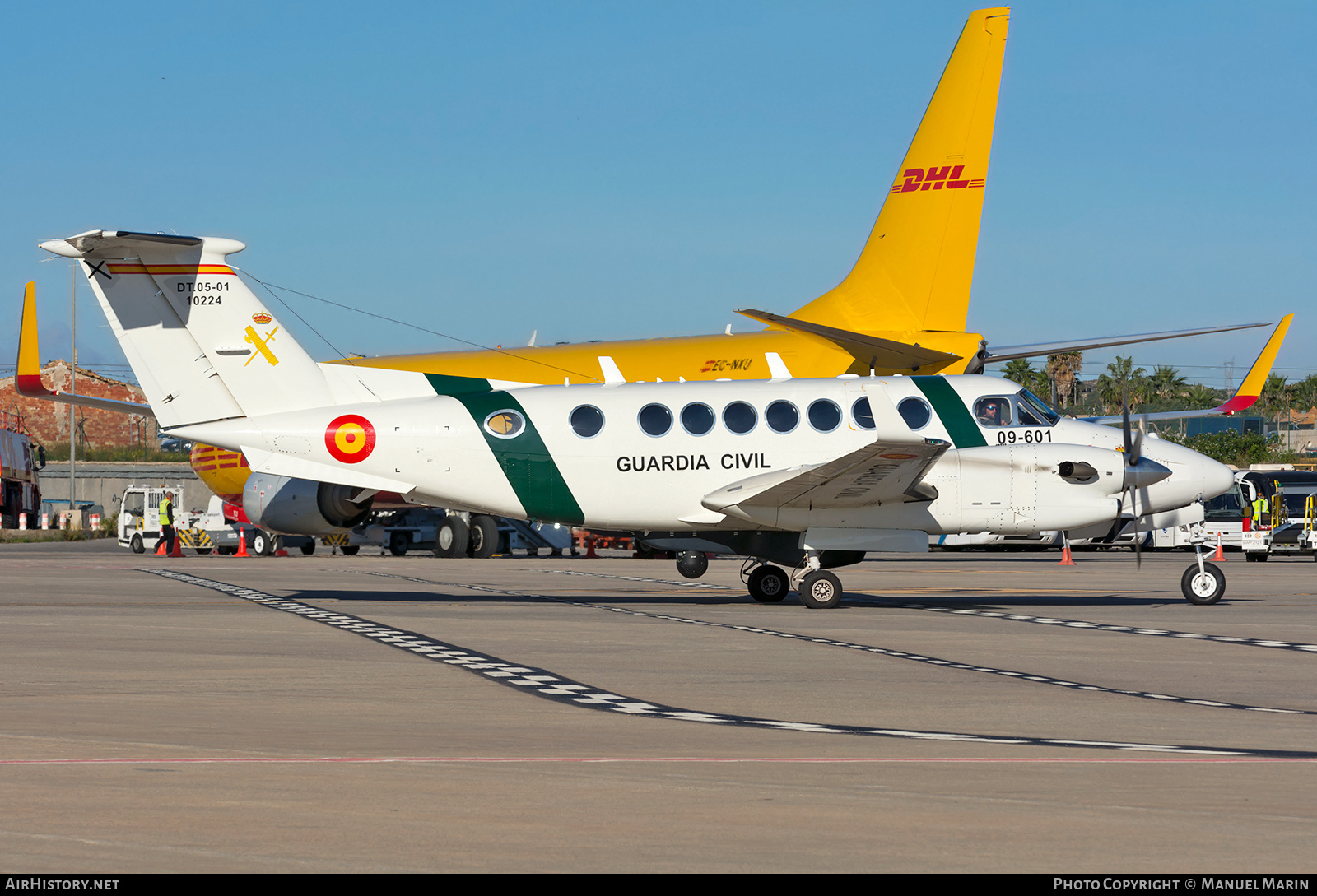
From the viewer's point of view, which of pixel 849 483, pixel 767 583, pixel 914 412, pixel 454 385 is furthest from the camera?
pixel 454 385

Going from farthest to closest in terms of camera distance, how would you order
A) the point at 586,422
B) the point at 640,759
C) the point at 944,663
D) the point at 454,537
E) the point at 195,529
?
the point at 195,529 < the point at 454,537 < the point at 586,422 < the point at 944,663 < the point at 640,759

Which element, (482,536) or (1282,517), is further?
(1282,517)

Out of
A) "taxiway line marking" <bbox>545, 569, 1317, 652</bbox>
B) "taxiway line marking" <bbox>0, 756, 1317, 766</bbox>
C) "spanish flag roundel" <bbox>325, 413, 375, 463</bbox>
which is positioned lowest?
"taxiway line marking" <bbox>545, 569, 1317, 652</bbox>

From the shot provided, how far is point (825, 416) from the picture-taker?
18516 millimetres

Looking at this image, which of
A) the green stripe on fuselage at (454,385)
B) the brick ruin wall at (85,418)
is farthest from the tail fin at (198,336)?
the brick ruin wall at (85,418)

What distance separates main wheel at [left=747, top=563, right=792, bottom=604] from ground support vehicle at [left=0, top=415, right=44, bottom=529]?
5075 cm

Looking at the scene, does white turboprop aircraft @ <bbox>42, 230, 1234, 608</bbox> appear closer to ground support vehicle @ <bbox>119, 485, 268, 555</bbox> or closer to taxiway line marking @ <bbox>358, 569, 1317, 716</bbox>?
taxiway line marking @ <bbox>358, 569, 1317, 716</bbox>

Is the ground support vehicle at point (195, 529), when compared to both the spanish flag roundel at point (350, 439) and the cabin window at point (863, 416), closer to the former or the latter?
the spanish flag roundel at point (350, 439)

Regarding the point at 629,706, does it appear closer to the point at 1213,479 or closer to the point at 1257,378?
the point at 1213,479

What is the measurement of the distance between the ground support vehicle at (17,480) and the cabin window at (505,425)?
49.0m

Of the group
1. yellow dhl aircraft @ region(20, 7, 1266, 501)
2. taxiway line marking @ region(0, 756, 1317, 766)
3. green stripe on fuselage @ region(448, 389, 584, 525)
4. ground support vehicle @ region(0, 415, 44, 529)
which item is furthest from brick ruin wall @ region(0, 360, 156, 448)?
taxiway line marking @ region(0, 756, 1317, 766)

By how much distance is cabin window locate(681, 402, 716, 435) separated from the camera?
1856cm

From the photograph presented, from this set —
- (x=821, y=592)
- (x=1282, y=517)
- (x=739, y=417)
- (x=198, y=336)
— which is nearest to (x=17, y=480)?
(x=198, y=336)

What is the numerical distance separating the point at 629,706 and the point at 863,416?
10211mm
